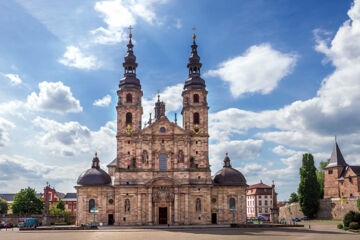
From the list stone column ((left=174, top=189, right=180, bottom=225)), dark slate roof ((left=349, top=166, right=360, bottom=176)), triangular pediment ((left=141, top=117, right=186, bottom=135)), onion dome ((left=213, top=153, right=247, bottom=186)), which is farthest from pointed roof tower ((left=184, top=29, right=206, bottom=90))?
dark slate roof ((left=349, top=166, right=360, bottom=176))

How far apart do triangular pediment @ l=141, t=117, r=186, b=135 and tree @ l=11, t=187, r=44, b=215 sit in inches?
1416

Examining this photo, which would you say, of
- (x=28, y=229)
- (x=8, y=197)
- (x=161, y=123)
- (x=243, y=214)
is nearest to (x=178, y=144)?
Answer: (x=161, y=123)

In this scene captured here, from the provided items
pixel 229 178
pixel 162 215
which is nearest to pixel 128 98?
pixel 162 215

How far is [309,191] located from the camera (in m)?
71.9

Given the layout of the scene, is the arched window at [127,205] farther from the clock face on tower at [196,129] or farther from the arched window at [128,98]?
the arched window at [128,98]

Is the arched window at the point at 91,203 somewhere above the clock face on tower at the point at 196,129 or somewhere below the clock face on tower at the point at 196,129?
below

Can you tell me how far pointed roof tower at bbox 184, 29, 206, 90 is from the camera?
6212 cm

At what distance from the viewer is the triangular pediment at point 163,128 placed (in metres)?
58.3

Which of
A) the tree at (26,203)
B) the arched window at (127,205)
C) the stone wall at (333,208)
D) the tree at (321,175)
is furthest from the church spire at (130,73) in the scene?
the tree at (321,175)

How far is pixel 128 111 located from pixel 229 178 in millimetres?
19268

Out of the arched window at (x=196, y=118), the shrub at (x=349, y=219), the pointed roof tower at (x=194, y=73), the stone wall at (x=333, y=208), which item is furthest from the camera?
the stone wall at (x=333, y=208)

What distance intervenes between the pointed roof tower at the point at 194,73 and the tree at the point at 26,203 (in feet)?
138

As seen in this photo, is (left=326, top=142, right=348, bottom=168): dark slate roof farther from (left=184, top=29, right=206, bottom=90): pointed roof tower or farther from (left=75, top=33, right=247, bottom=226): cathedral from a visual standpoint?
(left=184, top=29, right=206, bottom=90): pointed roof tower

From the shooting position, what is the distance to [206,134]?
59.5 meters
